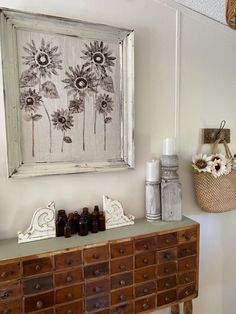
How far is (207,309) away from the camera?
1699mm

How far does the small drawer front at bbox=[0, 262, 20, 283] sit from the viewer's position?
3.14 ft

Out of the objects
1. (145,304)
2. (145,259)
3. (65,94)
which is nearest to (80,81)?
(65,94)

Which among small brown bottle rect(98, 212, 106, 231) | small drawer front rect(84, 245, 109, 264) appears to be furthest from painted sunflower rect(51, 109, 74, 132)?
small drawer front rect(84, 245, 109, 264)

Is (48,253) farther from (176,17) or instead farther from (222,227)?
(176,17)

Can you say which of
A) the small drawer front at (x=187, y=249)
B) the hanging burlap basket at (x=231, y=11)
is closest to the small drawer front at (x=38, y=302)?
the small drawer front at (x=187, y=249)

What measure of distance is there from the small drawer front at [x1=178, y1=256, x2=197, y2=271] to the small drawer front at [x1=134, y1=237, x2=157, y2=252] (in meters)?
0.19

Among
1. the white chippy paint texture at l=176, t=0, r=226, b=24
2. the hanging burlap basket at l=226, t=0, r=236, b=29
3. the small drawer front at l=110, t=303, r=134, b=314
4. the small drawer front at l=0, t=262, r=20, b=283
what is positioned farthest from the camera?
the white chippy paint texture at l=176, t=0, r=226, b=24

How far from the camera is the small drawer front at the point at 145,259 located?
1193 mm

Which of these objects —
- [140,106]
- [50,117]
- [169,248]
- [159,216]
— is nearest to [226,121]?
[140,106]

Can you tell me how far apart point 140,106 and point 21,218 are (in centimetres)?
84

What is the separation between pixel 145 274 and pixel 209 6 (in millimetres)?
Result: 1528

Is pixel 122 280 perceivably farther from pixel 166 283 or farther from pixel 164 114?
pixel 164 114

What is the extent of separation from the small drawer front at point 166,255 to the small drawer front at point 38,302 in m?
0.53

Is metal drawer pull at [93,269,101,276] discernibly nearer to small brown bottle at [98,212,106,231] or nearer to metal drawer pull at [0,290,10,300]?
small brown bottle at [98,212,106,231]
